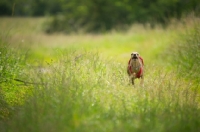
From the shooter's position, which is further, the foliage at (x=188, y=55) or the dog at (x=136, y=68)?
the foliage at (x=188, y=55)

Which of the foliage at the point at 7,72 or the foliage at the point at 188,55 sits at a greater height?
the foliage at the point at 188,55

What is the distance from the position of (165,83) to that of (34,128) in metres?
3.21

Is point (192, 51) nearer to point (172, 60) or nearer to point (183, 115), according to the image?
point (172, 60)

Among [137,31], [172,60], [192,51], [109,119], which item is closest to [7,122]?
[109,119]

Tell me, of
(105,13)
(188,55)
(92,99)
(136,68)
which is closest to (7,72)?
(92,99)

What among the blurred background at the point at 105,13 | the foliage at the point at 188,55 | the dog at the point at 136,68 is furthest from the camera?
the blurred background at the point at 105,13

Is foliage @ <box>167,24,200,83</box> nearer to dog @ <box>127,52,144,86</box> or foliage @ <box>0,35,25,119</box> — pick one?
dog @ <box>127,52,144,86</box>

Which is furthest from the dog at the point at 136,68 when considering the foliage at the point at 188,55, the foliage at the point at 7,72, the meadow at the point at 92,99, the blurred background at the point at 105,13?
the blurred background at the point at 105,13

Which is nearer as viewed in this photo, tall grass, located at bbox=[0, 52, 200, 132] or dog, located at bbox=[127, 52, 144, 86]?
tall grass, located at bbox=[0, 52, 200, 132]

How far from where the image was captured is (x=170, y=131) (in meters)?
5.08

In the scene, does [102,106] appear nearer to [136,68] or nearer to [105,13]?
[136,68]

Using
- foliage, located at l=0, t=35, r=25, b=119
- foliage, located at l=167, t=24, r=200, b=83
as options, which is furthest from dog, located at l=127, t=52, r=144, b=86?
foliage, located at l=0, t=35, r=25, b=119

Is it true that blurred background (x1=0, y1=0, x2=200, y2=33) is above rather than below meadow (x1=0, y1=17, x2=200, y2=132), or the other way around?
above

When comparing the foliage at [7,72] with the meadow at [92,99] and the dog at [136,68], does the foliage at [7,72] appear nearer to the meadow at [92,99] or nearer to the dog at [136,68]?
the meadow at [92,99]
